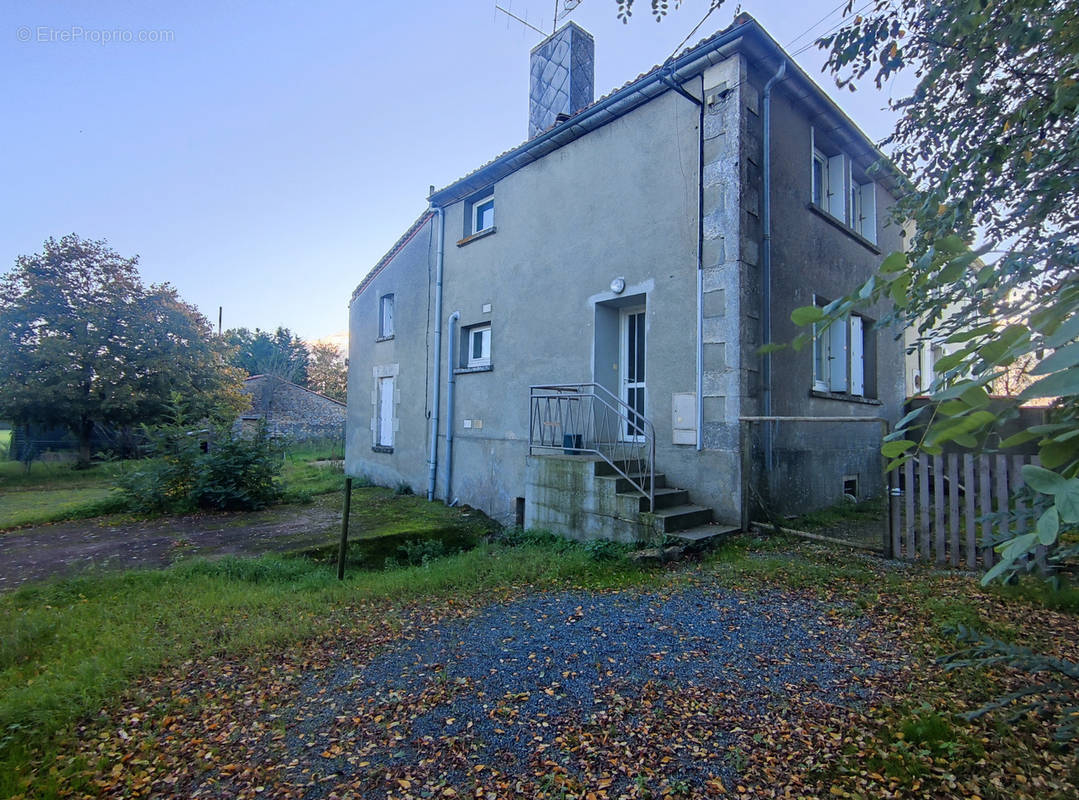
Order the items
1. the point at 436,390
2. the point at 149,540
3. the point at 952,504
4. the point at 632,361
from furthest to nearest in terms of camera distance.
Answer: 1. the point at 436,390
2. the point at 632,361
3. the point at 149,540
4. the point at 952,504

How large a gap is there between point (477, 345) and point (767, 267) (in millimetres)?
5320

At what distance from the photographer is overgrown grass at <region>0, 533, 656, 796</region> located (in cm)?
284

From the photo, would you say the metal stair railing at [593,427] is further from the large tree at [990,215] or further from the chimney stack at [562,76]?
the chimney stack at [562,76]

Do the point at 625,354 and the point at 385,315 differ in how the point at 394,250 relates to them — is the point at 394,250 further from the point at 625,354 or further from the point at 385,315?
the point at 625,354

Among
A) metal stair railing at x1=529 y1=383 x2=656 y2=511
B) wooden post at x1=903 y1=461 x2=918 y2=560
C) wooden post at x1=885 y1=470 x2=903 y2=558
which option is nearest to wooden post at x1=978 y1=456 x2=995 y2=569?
wooden post at x1=903 y1=461 x2=918 y2=560

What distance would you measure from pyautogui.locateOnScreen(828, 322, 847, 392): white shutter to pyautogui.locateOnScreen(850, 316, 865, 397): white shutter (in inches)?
7.9

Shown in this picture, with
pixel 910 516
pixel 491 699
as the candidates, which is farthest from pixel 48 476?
pixel 910 516

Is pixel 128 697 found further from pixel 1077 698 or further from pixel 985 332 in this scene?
pixel 1077 698

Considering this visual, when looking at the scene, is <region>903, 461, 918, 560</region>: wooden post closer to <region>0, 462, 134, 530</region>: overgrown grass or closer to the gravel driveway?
the gravel driveway

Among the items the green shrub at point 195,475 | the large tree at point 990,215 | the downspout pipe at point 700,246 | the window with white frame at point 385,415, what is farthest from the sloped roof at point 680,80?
the green shrub at point 195,475

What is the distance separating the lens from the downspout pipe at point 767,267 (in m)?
6.13

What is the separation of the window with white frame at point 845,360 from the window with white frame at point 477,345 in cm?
529

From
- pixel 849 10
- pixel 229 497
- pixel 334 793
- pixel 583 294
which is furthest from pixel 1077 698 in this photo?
Answer: pixel 229 497

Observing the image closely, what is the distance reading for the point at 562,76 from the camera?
28.7 ft
